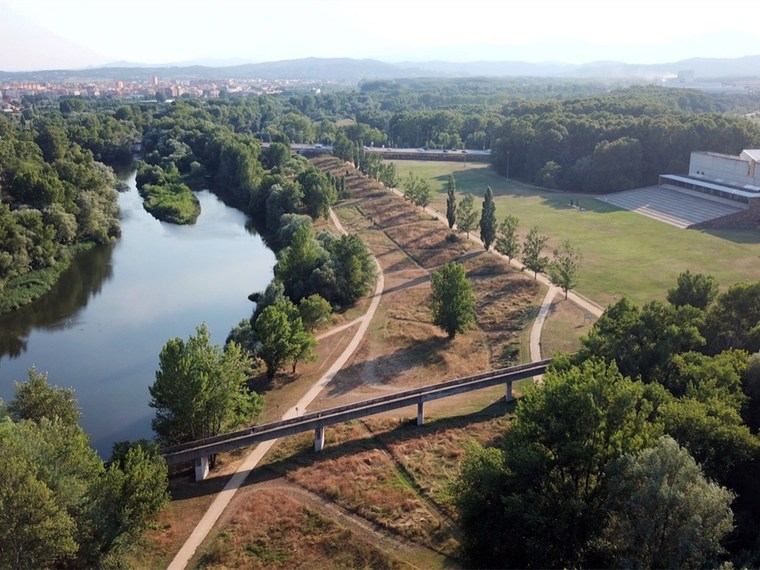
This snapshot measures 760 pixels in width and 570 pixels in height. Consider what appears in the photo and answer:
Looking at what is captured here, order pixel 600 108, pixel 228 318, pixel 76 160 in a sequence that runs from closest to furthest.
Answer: pixel 228 318, pixel 76 160, pixel 600 108

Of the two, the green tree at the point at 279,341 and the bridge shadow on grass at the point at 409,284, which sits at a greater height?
the green tree at the point at 279,341

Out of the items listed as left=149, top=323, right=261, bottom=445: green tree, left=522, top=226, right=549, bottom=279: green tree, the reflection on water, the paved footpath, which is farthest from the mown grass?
the reflection on water

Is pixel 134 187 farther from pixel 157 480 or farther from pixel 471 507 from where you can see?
pixel 471 507

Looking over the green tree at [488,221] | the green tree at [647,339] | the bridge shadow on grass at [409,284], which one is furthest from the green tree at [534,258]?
the green tree at [647,339]

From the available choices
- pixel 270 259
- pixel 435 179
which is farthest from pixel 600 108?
pixel 270 259

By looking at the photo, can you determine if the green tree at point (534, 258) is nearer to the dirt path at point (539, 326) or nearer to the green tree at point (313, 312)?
the dirt path at point (539, 326)

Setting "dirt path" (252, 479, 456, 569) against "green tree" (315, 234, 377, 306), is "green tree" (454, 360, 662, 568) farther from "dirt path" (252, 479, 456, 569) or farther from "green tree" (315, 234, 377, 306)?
"green tree" (315, 234, 377, 306)

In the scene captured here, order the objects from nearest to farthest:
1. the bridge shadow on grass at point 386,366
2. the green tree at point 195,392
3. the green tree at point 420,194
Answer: the green tree at point 195,392
the bridge shadow on grass at point 386,366
the green tree at point 420,194
